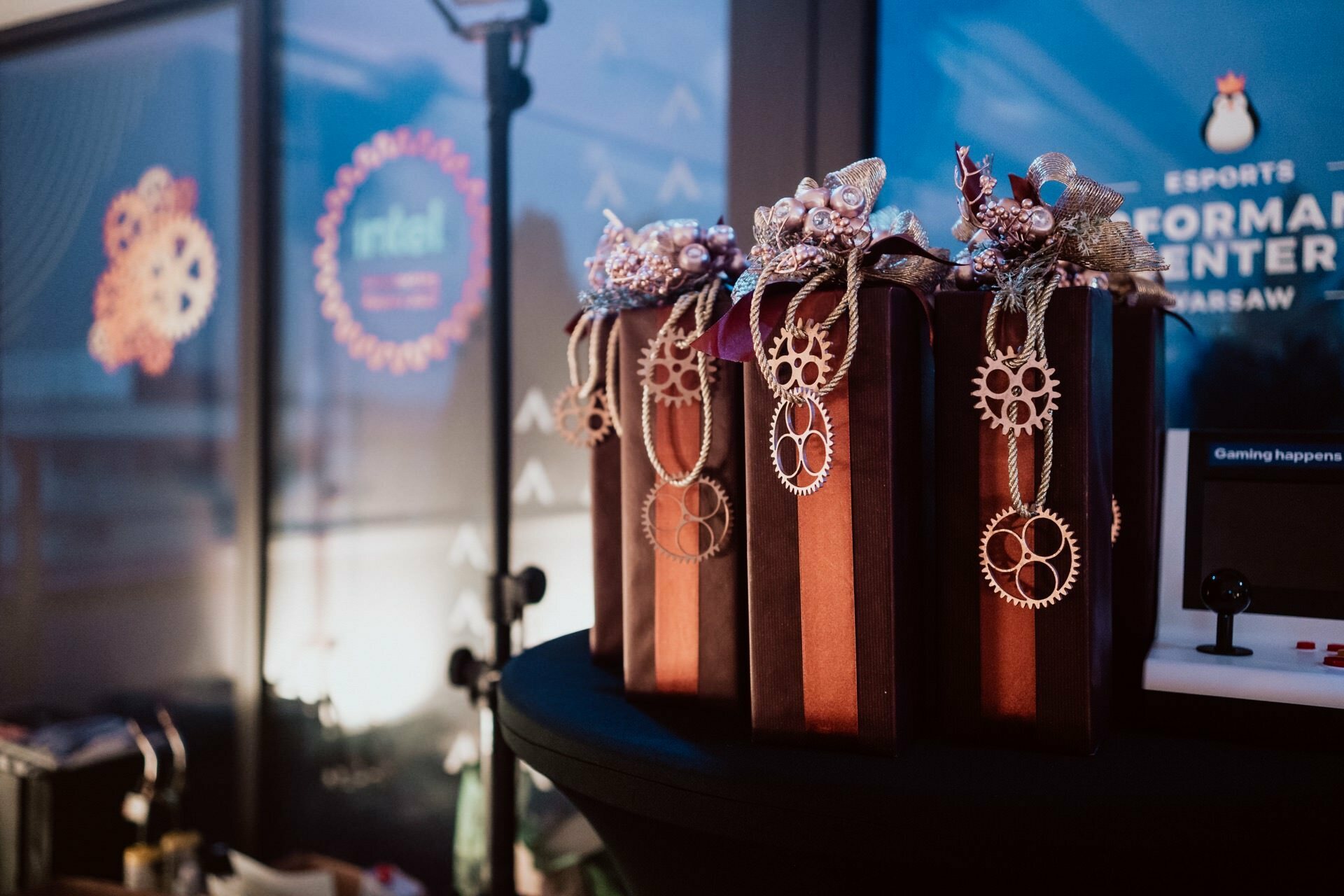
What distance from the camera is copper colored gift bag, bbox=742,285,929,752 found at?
65cm

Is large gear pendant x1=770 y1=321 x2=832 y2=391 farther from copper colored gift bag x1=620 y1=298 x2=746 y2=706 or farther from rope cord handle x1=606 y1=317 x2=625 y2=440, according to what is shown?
rope cord handle x1=606 y1=317 x2=625 y2=440

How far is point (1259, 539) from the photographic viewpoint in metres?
0.86

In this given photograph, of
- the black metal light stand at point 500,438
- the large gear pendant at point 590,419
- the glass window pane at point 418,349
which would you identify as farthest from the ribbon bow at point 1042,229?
the glass window pane at point 418,349

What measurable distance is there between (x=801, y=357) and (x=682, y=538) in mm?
183

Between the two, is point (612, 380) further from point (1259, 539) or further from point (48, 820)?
point (48, 820)

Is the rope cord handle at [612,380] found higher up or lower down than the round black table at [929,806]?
higher up

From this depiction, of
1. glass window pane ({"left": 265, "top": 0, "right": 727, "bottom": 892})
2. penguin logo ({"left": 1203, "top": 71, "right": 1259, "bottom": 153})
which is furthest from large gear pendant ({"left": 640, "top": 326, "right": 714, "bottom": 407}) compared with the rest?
glass window pane ({"left": 265, "top": 0, "right": 727, "bottom": 892})

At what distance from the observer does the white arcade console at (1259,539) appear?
2.64 feet

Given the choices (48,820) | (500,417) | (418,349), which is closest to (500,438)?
(500,417)

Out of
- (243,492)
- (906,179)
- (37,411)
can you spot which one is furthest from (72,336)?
(906,179)

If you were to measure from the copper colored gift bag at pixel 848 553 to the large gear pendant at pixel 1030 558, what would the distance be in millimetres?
57

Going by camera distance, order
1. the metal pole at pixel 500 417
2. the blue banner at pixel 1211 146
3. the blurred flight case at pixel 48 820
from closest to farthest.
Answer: the blue banner at pixel 1211 146 → the metal pole at pixel 500 417 → the blurred flight case at pixel 48 820

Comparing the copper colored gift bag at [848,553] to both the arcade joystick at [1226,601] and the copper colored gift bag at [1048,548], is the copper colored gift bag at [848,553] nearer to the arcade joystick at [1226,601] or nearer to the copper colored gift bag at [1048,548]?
the copper colored gift bag at [1048,548]

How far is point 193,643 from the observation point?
2490 millimetres
